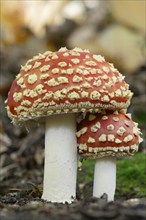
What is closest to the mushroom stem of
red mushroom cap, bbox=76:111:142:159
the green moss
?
red mushroom cap, bbox=76:111:142:159

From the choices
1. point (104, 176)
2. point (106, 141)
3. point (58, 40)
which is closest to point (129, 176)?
point (104, 176)

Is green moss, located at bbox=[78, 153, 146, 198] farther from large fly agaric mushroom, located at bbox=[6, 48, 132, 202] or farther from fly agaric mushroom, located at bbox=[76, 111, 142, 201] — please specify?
large fly agaric mushroom, located at bbox=[6, 48, 132, 202]

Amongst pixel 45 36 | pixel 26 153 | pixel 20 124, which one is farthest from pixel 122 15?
pixel 20 124

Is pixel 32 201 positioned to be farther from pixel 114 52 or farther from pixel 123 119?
pixel 114 52

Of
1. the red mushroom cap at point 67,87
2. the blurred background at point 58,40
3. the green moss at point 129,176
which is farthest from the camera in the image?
the blurred background at point 58,40

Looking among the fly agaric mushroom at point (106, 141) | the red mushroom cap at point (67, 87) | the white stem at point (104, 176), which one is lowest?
the white stem at point (104, 176)

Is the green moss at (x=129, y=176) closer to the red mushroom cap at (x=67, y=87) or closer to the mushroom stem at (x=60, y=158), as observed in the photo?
the mushroom stem at (x=60, y=158)

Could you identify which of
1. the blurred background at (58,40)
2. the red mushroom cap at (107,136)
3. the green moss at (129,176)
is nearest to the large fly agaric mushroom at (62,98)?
the red mushroom cap at (107,136)

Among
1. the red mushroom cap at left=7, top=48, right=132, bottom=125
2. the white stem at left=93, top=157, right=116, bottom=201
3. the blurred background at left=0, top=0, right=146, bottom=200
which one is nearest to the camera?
the red mushroom cap at left=7, top=48, right=132, bottom=125
